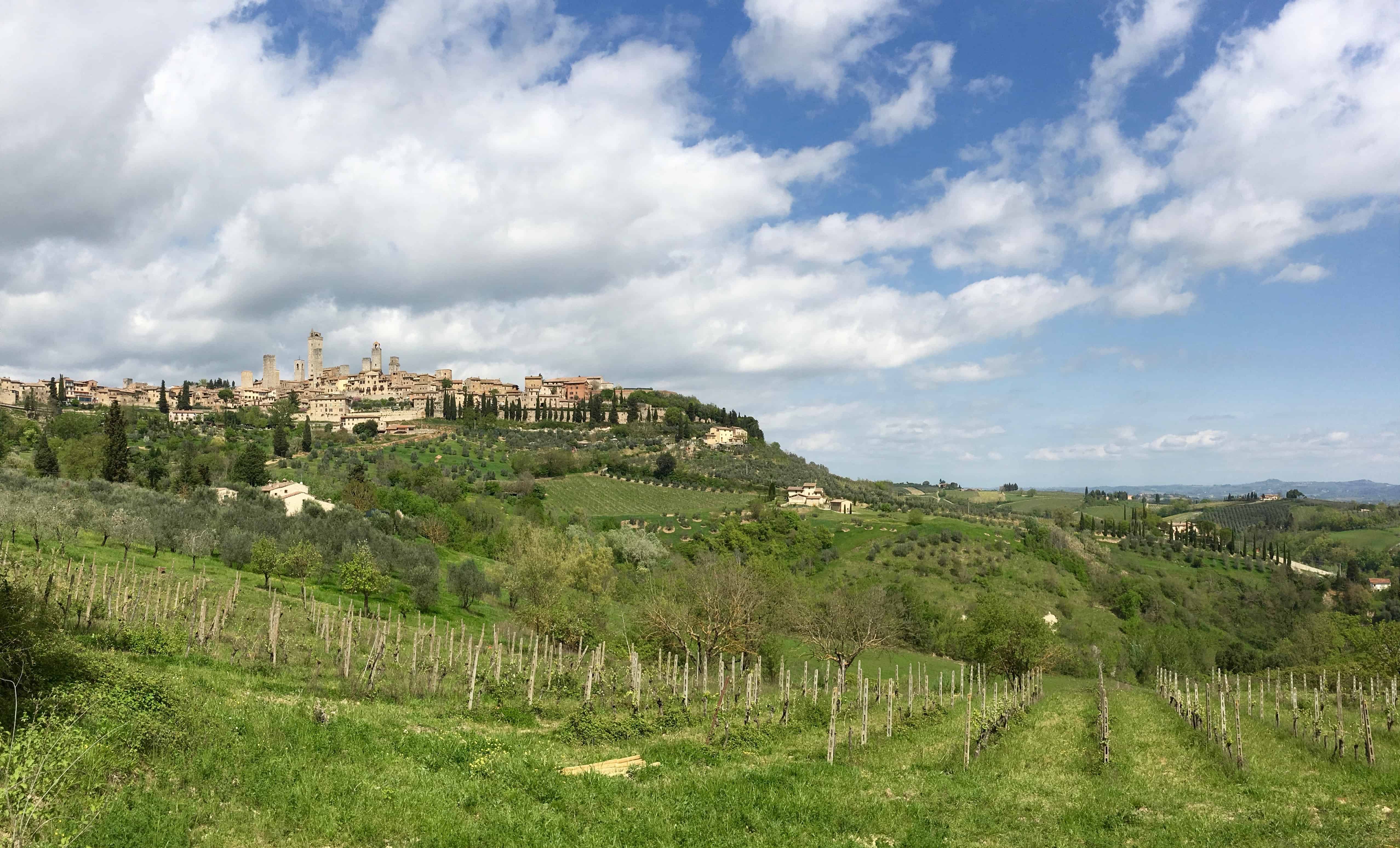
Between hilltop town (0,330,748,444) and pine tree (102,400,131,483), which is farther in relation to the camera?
hilltop town (0,330,748,444)

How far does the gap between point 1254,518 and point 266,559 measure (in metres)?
223

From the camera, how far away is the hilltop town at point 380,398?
14050cm

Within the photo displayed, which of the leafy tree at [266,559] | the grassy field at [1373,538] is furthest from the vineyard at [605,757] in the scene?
the grassy field at [1373,538]

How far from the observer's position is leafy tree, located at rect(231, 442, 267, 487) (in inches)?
3024

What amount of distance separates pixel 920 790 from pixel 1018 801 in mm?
1600

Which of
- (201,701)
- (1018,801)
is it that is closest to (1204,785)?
(1018,801)

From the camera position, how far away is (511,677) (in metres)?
21.8

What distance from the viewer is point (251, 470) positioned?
7712cm

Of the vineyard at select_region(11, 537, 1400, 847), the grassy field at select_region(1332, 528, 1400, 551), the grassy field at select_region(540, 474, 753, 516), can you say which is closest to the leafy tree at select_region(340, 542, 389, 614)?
the vineyard at select_region(11, 537, 1400, 847)

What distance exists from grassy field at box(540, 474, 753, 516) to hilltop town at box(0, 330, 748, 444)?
45301 millimetres

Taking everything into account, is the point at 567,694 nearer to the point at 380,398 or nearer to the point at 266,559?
the point at 266,559

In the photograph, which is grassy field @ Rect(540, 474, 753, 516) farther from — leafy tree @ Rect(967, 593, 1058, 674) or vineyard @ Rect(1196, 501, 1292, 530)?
vineyard @ Rect(1196, 501, 1292, 530)

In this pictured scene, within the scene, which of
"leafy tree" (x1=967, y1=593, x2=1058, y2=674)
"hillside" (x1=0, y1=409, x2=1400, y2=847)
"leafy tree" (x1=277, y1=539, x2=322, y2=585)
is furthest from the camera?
"leafy tree" (x1=967, y1=593, x2=1058, y2=674)

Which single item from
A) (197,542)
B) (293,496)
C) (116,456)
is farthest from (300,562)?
(116,456)
